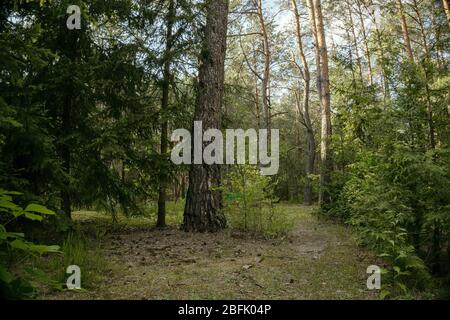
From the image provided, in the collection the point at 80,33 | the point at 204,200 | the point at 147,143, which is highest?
the point at 80,33

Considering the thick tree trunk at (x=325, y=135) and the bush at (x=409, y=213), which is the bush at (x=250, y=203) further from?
the thick tree trunk at (x=325, y=135)

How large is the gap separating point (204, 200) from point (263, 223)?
1475 mm

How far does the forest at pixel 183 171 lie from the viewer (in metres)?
4.66

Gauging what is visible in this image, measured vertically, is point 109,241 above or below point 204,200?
below

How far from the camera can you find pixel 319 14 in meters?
13.0

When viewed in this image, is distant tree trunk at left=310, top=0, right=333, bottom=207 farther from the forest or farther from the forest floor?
the forest floor

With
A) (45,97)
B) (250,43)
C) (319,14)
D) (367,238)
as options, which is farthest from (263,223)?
(250,43)

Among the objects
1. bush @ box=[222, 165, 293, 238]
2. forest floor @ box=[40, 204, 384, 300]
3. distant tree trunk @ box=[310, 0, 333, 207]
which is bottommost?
forest floor @ box=[40, 204, 384, 300]

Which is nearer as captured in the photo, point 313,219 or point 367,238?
point 367,238

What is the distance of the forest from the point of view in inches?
183

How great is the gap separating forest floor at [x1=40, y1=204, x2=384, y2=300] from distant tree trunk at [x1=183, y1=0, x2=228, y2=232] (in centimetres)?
47

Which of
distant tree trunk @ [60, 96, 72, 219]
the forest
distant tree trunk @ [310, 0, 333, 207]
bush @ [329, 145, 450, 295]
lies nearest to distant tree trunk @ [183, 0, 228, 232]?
the forest
